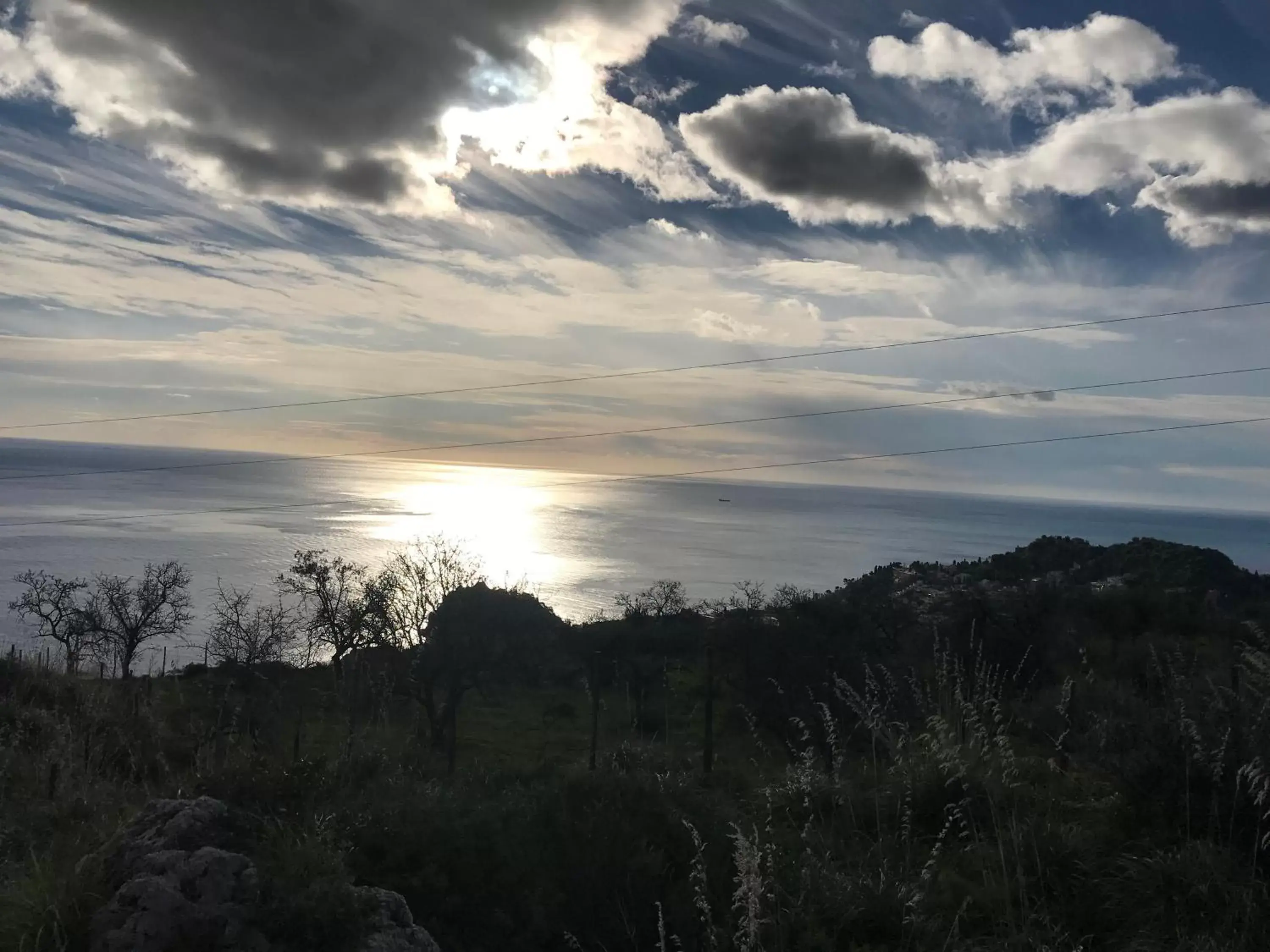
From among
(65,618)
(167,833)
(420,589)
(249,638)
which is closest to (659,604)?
(420,589)

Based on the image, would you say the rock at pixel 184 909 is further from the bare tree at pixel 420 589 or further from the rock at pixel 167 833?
the bare tree at pixel 420 589

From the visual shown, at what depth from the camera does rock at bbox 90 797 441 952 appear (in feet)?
11.1

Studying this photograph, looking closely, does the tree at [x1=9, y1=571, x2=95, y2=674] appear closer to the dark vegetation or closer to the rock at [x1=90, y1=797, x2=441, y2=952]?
the dark vegetation

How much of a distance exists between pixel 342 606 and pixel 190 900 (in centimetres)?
3173

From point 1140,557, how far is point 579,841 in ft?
185

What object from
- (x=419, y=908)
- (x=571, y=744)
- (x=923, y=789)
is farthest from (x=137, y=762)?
(x=571, y=744)

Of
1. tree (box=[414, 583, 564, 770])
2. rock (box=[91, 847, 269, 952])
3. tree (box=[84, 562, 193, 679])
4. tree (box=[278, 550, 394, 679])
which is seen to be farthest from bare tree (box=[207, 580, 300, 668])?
rock (box=[91, 847, 269, 952])

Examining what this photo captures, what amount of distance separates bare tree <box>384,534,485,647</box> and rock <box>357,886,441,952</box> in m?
22.7

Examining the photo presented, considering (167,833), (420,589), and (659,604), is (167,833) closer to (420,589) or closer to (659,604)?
(420,589)

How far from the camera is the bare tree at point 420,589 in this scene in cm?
2714

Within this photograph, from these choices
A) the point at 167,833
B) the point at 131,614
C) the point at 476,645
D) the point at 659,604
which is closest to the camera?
the point at 167,833

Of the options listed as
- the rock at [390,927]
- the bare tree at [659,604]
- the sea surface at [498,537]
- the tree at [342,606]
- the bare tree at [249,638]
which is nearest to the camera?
the rock at [390,927]

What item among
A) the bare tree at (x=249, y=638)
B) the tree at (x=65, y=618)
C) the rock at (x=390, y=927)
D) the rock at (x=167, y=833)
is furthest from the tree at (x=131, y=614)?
the rock at (x=390, y=927)

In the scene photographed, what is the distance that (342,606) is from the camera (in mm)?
33375
